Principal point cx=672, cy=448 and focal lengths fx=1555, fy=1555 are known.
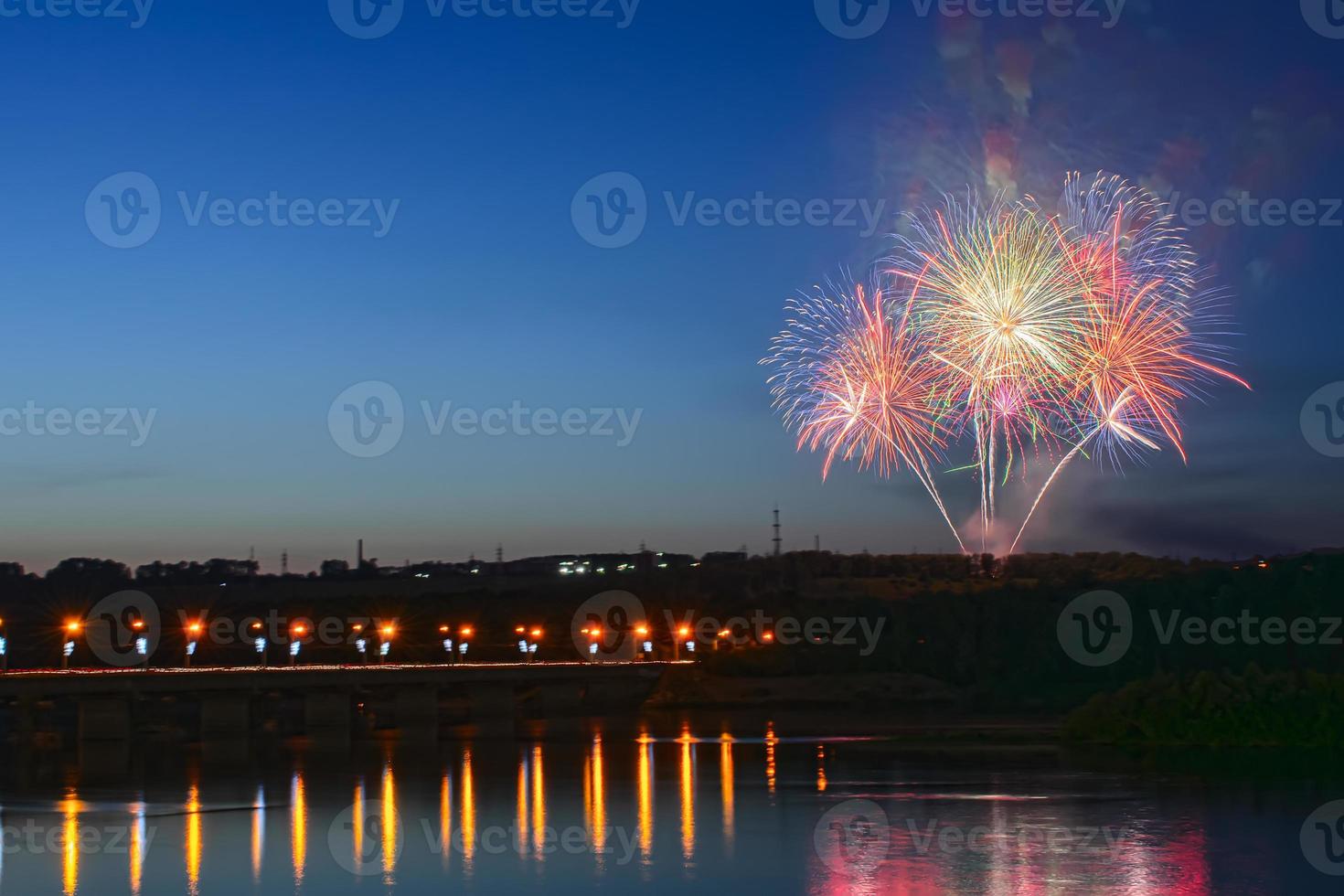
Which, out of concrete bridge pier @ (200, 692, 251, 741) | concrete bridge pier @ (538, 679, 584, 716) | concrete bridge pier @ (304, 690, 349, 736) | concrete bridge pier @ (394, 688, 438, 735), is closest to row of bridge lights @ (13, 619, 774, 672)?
concrete bridge pier @ (538, 679, 584, 716)

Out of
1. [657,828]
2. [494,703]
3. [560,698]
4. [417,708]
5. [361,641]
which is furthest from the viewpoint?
[560,698]

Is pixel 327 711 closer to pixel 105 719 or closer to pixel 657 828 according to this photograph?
pixel 105 719

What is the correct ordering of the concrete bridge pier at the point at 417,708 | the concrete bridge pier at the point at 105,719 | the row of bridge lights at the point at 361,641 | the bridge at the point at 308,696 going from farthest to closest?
the concrete bridge pier at the point at 417,708, the row of bridge lights at the point at 361,641, the bridge at the point at 308,696, the concrete bridge pier at the point at 105,719

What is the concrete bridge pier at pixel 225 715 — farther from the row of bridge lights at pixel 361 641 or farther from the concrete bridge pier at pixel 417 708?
the concrete bridge pier at pixel 417 708

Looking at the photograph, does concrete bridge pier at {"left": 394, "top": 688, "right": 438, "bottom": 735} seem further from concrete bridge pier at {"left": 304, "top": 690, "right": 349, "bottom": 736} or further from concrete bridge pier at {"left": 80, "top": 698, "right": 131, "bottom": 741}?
concrete bridge pier at {"left": 80, "top": 698, "right": 131, "bottom": 741}

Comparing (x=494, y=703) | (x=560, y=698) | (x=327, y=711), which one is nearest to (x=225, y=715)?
(x=327, y=711)

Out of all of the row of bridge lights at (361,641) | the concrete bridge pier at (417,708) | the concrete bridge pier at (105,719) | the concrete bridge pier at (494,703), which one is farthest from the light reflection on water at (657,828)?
the concrete bridge pier at (494,703)
